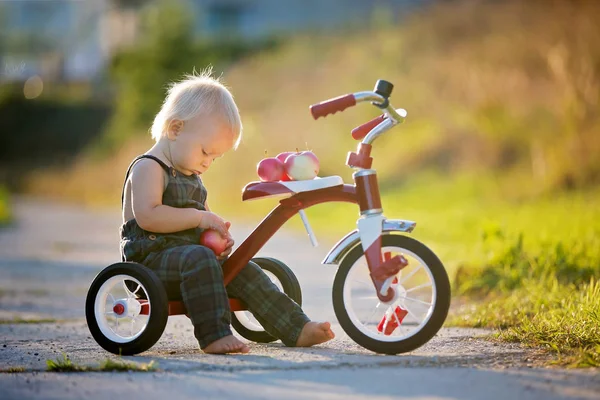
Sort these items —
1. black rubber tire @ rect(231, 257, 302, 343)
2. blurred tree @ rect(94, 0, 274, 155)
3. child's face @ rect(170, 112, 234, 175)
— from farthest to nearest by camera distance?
1. blurred tree @ rect(94, 0, 274, 155)
2. black rubber tire @ rect(231, 257, 302, 343)
3. child's face @ rect(170, 112, 234, 175)

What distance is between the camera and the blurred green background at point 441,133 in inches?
242

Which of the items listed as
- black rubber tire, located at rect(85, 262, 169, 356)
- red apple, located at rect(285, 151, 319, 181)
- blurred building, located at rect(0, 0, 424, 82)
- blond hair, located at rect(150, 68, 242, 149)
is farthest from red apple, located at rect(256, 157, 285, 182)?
blurred building, located at rect(0, 0, 424, 82)

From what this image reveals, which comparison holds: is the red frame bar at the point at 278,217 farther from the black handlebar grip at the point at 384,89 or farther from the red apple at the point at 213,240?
the black handlebar grip at the point at 384,89

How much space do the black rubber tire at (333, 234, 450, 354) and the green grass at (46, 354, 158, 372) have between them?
75cm

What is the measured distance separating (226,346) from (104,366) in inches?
20.6

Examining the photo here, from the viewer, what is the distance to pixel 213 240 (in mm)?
4008

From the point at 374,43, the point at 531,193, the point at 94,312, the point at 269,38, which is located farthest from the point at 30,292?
the point at 269,38

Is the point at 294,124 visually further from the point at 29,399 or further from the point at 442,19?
the point at 29,399

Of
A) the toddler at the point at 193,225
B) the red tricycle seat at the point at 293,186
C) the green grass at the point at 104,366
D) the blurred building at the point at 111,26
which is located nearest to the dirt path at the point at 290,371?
the green grass at the point at 104,366

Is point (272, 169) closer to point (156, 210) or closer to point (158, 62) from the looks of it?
point (156, 210)

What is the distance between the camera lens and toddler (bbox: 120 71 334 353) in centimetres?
385

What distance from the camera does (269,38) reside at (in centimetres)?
2897

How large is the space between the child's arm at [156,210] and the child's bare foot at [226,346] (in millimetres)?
465

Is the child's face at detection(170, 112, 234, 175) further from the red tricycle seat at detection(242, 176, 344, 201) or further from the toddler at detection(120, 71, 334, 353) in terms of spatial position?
the red tricycle seat at detection(242, 176, 344, 201)
